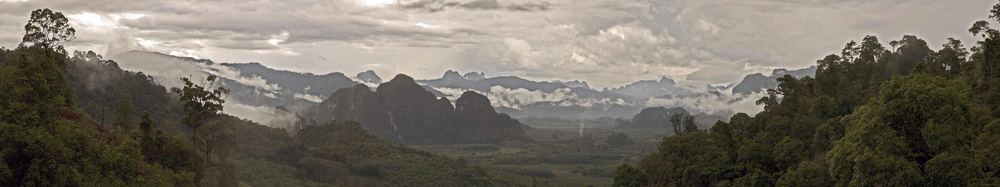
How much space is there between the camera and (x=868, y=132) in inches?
1177

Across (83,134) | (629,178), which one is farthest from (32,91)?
(629,178)

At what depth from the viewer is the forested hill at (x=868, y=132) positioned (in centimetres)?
2850

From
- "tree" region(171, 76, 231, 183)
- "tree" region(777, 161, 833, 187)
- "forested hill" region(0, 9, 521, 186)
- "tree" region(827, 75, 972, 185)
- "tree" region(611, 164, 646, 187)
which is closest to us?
"tree" region(827, 75, 972, 185)

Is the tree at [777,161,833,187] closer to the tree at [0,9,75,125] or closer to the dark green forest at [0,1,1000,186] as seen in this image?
the dark green forest at [0,1,1000,186]

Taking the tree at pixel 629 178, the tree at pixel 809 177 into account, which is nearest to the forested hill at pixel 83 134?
the tree at pixel 629 178

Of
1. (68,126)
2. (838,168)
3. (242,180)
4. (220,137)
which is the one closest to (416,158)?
(242,180)

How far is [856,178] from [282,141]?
107409mm

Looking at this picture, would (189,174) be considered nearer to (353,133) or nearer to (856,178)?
(856,178)

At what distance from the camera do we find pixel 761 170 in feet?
158

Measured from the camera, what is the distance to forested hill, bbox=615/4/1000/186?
93.5ft

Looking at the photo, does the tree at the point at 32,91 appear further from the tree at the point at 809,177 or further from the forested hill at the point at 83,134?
the tree at the point at 809,177

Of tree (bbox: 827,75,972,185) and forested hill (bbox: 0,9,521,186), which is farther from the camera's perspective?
forested hill (bbox: 0,9,521,186)

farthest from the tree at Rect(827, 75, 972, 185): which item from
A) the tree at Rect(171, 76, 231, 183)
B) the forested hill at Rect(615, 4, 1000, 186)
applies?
the tree at Rect(171, 76, 231, 183)

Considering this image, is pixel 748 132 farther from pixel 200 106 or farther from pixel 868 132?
pixel 200 106
